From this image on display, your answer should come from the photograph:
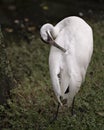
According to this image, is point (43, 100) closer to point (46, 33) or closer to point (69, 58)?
point (46, 33)

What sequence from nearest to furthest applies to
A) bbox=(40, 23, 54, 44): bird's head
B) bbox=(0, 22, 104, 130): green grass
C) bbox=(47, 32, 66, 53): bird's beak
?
bbox=(47, 32, 66, 53): bird's beak
bbox=(40, 23, 54, 44): bird's head
bbox=(0, 22, 104, 130): green grass

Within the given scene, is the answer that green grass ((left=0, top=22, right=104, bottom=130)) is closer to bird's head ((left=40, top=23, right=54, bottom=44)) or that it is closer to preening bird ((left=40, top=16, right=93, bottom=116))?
preening bird ((left=40, top=16, right=93, bottom=116))

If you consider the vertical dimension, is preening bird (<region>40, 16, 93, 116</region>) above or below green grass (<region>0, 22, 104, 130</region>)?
above

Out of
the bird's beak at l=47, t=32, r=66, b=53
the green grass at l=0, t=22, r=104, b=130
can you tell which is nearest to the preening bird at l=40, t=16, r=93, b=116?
the bird's beak at l=47, t=32, r=66, b=53

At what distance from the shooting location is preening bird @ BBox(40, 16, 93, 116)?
16.0 ft

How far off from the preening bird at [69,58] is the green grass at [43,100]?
0.54m

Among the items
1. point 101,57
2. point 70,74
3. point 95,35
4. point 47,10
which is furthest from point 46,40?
point 47,10

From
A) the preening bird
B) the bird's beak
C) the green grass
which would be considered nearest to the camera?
the preening bird

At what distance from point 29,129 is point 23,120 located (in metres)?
0.26

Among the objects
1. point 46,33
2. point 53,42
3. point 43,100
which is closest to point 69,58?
point 53,42

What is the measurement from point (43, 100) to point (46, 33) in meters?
1.20

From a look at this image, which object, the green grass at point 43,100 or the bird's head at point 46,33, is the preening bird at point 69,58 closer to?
the bird's head at point 46,33

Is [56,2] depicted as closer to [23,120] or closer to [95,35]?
[95,35]

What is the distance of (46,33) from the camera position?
536cm
